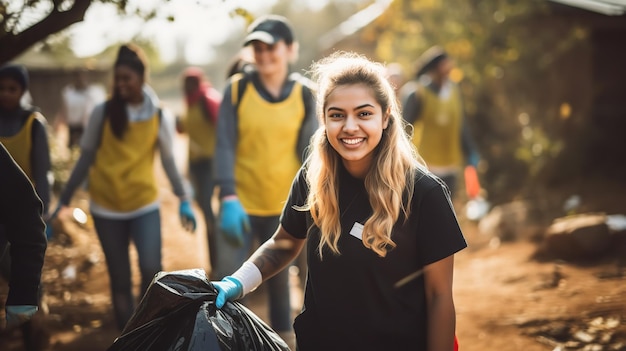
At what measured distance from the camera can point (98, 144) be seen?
467 centimetres

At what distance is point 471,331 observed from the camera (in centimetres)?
536

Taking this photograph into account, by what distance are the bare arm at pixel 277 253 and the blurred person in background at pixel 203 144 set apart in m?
4.15

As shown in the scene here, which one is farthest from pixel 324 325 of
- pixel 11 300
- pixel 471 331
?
pixel 471 331

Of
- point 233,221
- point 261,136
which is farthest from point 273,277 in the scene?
point 261,136

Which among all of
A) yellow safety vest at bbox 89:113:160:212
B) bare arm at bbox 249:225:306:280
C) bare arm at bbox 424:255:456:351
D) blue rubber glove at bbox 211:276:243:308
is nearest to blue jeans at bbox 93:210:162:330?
yellow safety vest at bbox 89:113:160:212

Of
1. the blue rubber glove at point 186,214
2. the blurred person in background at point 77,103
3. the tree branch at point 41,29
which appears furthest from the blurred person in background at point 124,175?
the blurred person in background at point 77,103

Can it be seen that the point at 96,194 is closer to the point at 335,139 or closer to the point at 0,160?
the point at 0,160

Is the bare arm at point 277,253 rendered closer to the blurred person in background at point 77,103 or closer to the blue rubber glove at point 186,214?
the blue rubber glove at point 186,214

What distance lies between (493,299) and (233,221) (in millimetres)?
2924

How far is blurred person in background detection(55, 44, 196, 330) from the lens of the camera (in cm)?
458

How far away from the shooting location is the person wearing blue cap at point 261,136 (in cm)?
441

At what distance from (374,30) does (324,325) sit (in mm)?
14953

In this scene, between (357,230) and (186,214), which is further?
(186,214)

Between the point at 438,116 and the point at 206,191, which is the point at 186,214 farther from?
the point at 438,116
